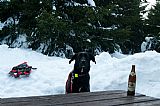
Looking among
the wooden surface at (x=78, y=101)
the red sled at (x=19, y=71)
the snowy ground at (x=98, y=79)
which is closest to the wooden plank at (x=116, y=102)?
the wooden surface at (x=78, y=101)

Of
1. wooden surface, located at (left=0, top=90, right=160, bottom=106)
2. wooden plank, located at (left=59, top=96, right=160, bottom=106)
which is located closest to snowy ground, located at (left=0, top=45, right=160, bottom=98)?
wooden plank, located at (left=59, top=96, right=160, bottom=106)

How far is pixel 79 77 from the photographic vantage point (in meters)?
5.64

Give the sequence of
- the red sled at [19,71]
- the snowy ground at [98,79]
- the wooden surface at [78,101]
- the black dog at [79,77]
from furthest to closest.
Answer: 1. the red sled at [19,71]
2. the snowy ground at [98,79]
3. the black dog at [79,77]
4. the wooden surface at [78,101]

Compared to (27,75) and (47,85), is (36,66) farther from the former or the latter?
(47,85)

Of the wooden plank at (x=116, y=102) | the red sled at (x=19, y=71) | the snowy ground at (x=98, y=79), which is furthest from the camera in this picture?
the red sled at (x=19, y=71)

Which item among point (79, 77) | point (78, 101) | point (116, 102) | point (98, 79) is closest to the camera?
point (78, 101)

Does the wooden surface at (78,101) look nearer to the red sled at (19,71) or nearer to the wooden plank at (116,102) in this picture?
the wooden plank at (116,102)

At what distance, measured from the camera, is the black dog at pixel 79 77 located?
555cm

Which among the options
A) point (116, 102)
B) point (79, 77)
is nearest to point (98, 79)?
point (79, 77)

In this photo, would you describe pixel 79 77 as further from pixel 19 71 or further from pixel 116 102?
pixel 19 71

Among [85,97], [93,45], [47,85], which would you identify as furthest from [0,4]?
[85,97]

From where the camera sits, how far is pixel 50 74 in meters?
9.31

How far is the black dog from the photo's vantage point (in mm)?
5555

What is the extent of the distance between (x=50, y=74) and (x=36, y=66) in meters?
0.89
